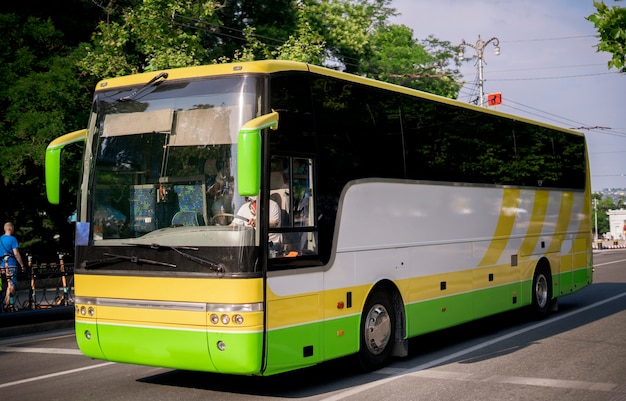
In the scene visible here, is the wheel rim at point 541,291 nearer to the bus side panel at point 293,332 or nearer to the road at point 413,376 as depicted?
the road at point 413,376

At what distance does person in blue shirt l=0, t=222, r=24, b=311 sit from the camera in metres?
17.9

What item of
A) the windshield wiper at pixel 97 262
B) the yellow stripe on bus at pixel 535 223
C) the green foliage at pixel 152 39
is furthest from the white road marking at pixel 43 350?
the green foliage at pixel 152 39

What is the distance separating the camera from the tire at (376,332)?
964cm

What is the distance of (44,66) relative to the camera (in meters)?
23.5

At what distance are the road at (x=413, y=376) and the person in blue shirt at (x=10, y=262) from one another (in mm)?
5064

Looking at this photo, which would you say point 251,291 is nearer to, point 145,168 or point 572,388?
point 145,168

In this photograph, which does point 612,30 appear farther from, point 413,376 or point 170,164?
point 170,164

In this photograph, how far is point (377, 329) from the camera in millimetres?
9906

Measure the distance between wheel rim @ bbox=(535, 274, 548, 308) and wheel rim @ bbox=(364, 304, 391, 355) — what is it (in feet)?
19.1

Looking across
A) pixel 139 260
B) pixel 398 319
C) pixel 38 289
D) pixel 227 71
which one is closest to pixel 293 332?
pixel 139 260

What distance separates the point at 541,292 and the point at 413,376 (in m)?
6.61

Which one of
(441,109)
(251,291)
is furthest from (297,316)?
(441,109)

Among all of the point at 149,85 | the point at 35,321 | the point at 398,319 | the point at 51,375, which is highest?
the point at 149,85

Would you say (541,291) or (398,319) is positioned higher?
(398,319)
